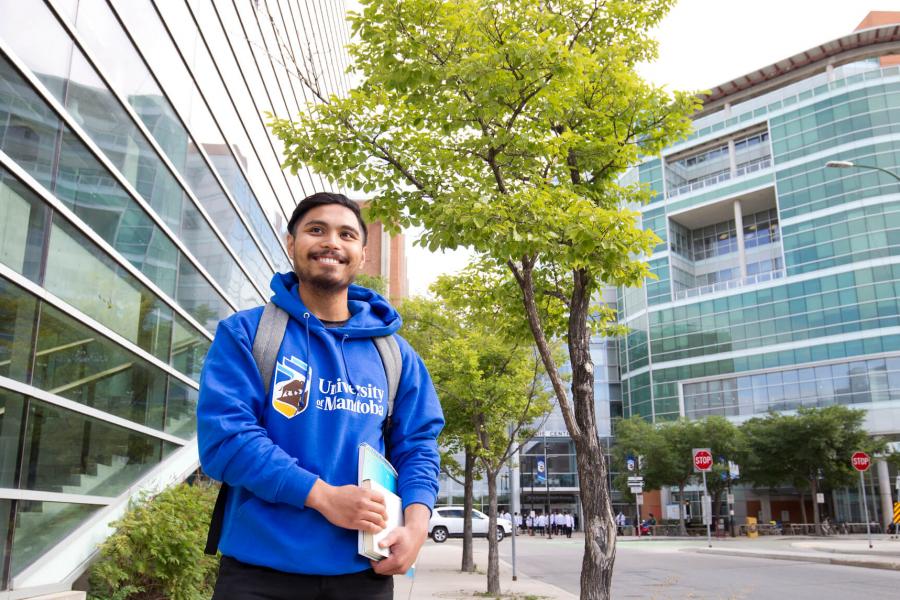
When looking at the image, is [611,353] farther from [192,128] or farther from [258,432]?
[258,432]

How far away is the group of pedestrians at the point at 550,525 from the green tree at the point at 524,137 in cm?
4204

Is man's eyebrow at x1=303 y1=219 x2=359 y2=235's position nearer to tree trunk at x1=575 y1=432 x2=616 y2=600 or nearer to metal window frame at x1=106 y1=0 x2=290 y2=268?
tree trunk at x1=575 y1=432 x2=616 y2=600

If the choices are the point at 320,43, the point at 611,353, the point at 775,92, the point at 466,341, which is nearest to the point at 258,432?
the point at 466,341

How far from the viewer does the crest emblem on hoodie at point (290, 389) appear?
2150 millimetres

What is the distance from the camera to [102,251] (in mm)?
7570

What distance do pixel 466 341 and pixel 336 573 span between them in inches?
610

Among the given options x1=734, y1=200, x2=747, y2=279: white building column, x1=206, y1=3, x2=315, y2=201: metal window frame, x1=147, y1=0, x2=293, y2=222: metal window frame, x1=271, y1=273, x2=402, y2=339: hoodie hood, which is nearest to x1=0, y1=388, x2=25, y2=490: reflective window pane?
x1=271, y1=273, x2=402, y2=339: hoodie hood

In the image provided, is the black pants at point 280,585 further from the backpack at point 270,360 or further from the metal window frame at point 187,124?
the metal window frame at point 187,124

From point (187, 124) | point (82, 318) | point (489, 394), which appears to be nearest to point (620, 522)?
point (489, 394)

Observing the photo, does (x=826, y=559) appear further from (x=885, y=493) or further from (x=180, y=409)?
(x=885, y=493)

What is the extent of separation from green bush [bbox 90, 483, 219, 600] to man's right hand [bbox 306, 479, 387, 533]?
5.69 m

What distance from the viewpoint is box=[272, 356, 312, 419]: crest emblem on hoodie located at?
215cm

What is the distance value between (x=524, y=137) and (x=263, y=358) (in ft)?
18.3

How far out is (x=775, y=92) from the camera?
59500 mm
